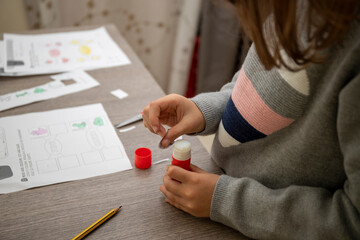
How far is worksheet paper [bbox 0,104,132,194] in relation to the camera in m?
0.66

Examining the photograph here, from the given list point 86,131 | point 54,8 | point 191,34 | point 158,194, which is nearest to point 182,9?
point 191,34

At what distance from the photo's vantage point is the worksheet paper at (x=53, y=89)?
2.82ft

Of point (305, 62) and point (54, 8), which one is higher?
point (305, 62)

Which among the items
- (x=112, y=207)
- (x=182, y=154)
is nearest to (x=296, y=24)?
(x=182, y=154)

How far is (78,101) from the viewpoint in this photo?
0.88 metres

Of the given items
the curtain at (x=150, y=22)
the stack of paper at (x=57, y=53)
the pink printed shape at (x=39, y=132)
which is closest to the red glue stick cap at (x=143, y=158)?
the pink printed shape at (x=39, y=132)

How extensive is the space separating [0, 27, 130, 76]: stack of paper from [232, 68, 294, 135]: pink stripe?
0.50 meters

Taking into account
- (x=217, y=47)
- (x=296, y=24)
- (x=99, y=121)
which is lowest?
(x=217, y=47)

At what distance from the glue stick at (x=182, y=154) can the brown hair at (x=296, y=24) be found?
20 cm

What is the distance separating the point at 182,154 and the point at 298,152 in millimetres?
193

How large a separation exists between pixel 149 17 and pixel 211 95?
4.02 ft

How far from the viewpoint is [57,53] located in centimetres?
107

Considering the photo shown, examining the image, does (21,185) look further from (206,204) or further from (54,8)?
(54,8)

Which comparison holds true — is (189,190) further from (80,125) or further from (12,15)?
(12,15)
